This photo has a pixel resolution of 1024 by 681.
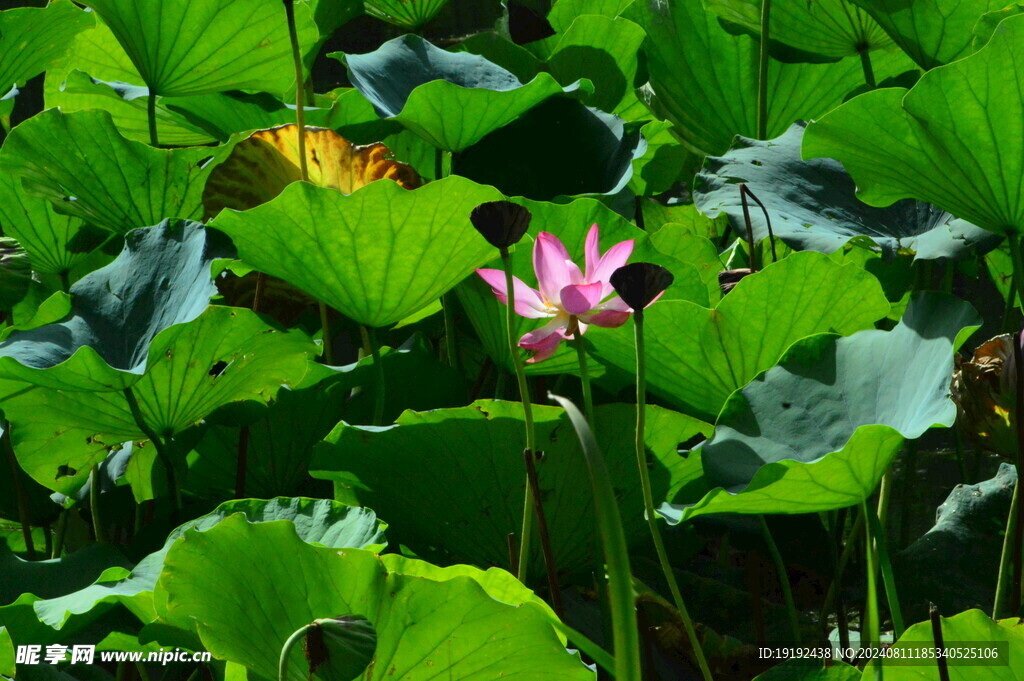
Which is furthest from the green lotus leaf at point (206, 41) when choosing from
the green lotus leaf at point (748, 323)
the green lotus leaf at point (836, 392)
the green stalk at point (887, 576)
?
the green stalk at point (887, 576)

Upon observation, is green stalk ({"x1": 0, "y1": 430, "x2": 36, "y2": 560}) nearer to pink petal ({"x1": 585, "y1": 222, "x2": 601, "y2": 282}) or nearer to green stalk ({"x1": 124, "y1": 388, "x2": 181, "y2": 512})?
green stalk ({"x1": 124, "y1": 388, "x2": 181, "y2": 512})

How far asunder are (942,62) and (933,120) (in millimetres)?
264

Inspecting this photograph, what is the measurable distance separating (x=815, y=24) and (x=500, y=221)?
58 cm

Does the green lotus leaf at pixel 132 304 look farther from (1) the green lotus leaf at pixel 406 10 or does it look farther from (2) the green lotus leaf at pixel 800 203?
(1) the green lotus leaf at pixel 406 10

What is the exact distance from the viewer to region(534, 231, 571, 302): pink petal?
0.54 meters

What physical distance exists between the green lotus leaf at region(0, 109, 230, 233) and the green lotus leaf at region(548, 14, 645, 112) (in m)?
0.39

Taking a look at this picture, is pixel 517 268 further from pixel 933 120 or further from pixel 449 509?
pixel 933 120

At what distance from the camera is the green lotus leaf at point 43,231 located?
3.06 ft

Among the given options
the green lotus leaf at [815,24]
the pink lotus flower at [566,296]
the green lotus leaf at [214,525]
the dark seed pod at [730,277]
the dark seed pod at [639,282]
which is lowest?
the green lotus leaf at [214,525]

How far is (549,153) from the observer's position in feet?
2.96

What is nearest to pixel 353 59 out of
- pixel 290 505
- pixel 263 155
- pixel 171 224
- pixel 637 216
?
pixel 263 155

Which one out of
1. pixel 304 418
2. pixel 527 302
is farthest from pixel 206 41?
pixel 527 302

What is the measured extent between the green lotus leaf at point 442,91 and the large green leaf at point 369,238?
15 cm

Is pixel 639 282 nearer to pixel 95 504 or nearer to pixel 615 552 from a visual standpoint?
pixel 615 552
